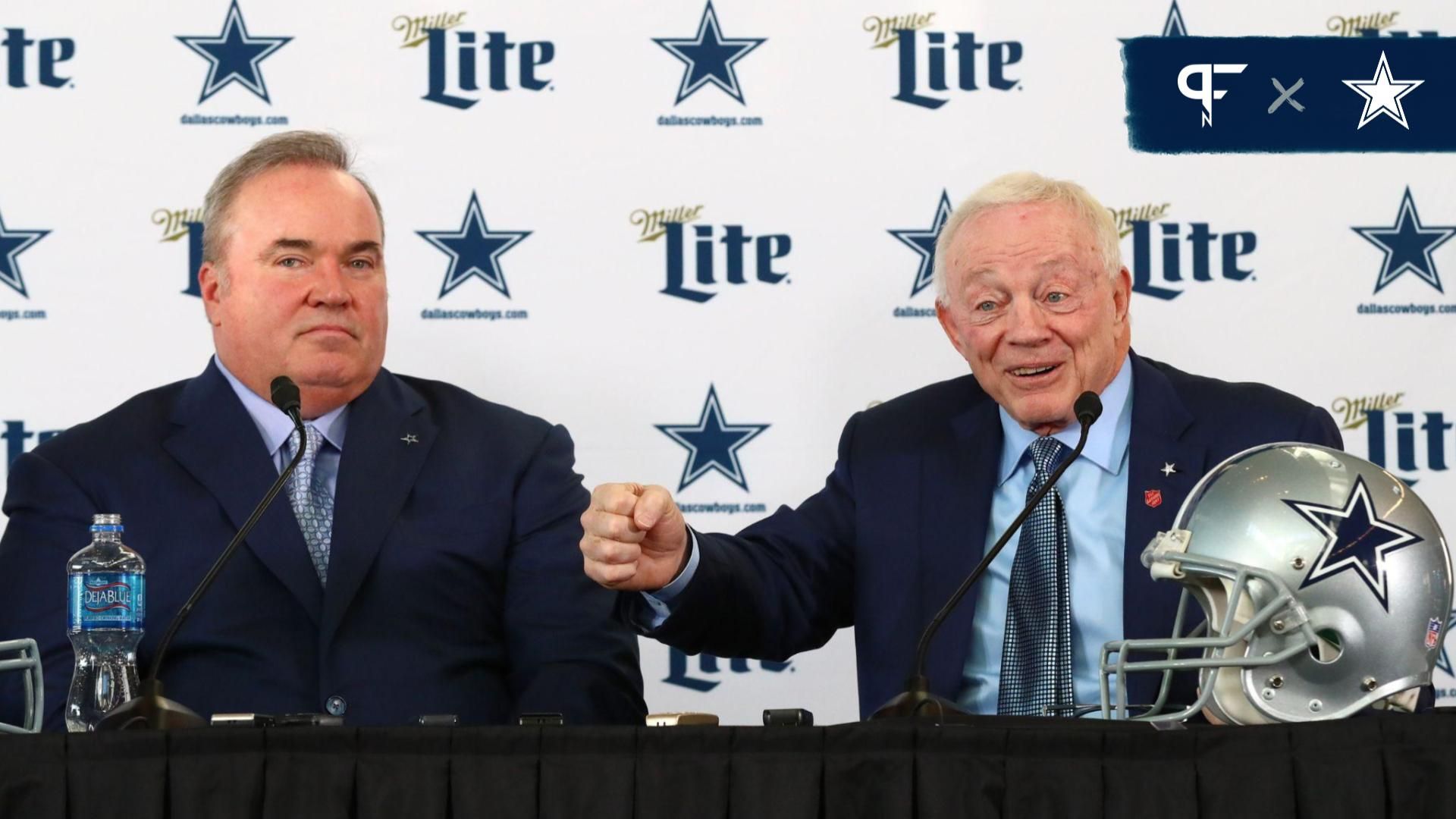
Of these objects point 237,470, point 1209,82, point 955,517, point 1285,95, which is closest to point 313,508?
point 237,470

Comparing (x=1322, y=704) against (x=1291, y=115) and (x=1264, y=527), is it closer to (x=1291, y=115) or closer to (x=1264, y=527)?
(x=1264, y=527)

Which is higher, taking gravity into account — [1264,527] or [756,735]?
[1264,527]

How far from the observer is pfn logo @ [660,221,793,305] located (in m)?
3.92

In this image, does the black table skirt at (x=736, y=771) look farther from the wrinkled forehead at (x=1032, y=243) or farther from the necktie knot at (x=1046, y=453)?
the wrinkled forehead at (x=1032, y=243)

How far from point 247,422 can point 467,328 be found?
0.73 metres

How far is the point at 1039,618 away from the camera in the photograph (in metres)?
3.04

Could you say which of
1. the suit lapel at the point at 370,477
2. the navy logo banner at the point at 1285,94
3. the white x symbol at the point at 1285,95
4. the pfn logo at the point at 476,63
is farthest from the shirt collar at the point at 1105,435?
the pfn logo at the point at 476,63

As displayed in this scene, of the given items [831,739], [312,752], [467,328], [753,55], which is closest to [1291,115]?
[753,55]

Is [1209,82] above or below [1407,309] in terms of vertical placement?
above

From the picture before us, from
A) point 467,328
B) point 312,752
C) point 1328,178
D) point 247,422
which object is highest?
point 1328,178

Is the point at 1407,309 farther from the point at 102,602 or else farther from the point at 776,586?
the point at 102,602

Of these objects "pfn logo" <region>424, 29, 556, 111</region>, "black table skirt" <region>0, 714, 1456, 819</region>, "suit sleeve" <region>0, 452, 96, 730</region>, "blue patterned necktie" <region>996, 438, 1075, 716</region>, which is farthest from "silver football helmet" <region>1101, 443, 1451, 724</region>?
"pfn logo" <region>424, 29, 556, 111</region>

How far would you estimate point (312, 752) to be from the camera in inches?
80.1

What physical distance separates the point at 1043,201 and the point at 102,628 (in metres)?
1.80
